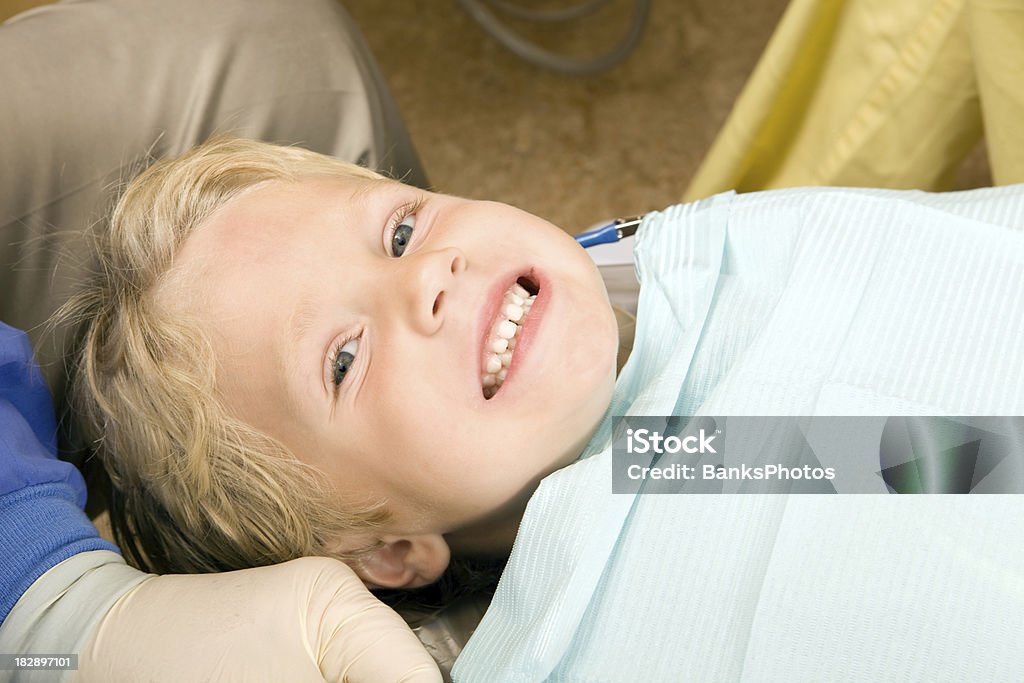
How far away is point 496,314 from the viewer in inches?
29.2

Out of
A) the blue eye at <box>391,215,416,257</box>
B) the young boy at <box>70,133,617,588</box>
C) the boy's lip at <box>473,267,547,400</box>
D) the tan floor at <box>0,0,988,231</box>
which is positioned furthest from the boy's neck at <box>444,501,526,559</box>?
the tan floor at <box>0,0,988,231</box>

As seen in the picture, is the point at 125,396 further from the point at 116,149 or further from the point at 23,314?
the point at 116,149

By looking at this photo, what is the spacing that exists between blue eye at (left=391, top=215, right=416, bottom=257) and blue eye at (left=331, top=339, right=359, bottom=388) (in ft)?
0.30

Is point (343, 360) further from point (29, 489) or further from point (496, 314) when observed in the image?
point (29, 489)

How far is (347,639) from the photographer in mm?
670

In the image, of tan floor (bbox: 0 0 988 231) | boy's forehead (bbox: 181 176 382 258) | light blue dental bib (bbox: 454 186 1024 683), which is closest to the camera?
light blue dental bib (bbox: 454 186 1024 683)

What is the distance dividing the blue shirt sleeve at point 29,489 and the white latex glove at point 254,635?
3.0 inches

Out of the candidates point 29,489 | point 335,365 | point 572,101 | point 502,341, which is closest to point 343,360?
point 335,365

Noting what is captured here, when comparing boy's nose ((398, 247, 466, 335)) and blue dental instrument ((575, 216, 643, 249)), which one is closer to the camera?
boy's nose ((398, 247, 466, 335))

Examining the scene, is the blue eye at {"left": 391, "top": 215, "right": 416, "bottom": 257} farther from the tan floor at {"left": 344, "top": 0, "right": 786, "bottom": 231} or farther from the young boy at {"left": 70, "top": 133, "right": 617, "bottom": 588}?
the tan floor at {"left": 344, "top": 0, "right": 786, "bottom": 231}

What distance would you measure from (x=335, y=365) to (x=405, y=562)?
195 millimetres

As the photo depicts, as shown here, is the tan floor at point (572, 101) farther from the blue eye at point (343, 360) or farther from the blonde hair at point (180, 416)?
the blue eye at point (343, 360)

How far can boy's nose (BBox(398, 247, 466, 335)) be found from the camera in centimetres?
70

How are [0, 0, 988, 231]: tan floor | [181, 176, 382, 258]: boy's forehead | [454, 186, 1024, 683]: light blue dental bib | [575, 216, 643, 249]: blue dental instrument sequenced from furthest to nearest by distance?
1. [0, 0, 988, 231]: tan floor
2. [575, 216, 643, 249]: blue dental instrument
3. [181, 176, 382, 258]: boy's forehead
4. [454, 186, 1024, 683]: light blue dental bib
